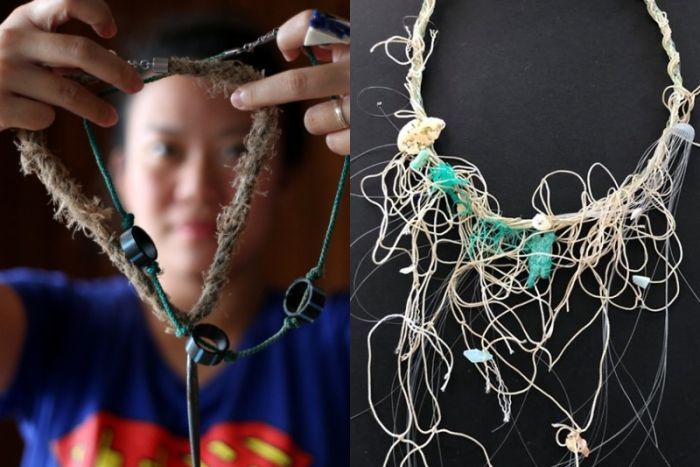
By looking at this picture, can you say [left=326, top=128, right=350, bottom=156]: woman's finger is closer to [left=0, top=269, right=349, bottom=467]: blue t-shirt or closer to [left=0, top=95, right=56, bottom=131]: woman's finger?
[left=0, top=269, right=349, bottom=467]: blue t-shirt

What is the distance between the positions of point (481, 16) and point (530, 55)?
49mm

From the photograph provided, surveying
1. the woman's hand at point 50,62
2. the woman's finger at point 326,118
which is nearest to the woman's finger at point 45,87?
the woman's hand at point 50,62

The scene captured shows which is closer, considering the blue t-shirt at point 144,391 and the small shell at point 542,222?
the small shell at point 542,222

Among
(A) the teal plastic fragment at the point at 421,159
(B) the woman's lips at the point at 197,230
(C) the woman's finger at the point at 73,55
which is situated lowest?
(A) the teal plastic fragment at the point at 421,159

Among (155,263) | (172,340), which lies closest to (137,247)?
(155,263)

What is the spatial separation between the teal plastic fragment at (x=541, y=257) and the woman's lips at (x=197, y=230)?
31cm

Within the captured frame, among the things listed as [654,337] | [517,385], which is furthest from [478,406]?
[654,337]

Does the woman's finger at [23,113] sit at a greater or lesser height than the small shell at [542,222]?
greater

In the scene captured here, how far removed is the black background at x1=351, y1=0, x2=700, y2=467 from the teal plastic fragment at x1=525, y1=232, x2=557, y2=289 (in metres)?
0.02

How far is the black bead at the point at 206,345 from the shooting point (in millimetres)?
507

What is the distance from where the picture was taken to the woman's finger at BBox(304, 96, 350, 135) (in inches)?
21.3

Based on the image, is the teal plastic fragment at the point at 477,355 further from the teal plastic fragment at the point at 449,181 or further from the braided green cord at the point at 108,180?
the braided green cord at the point at 108,180

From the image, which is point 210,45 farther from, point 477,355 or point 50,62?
point 477,355

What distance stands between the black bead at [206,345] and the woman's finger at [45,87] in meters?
0.23
